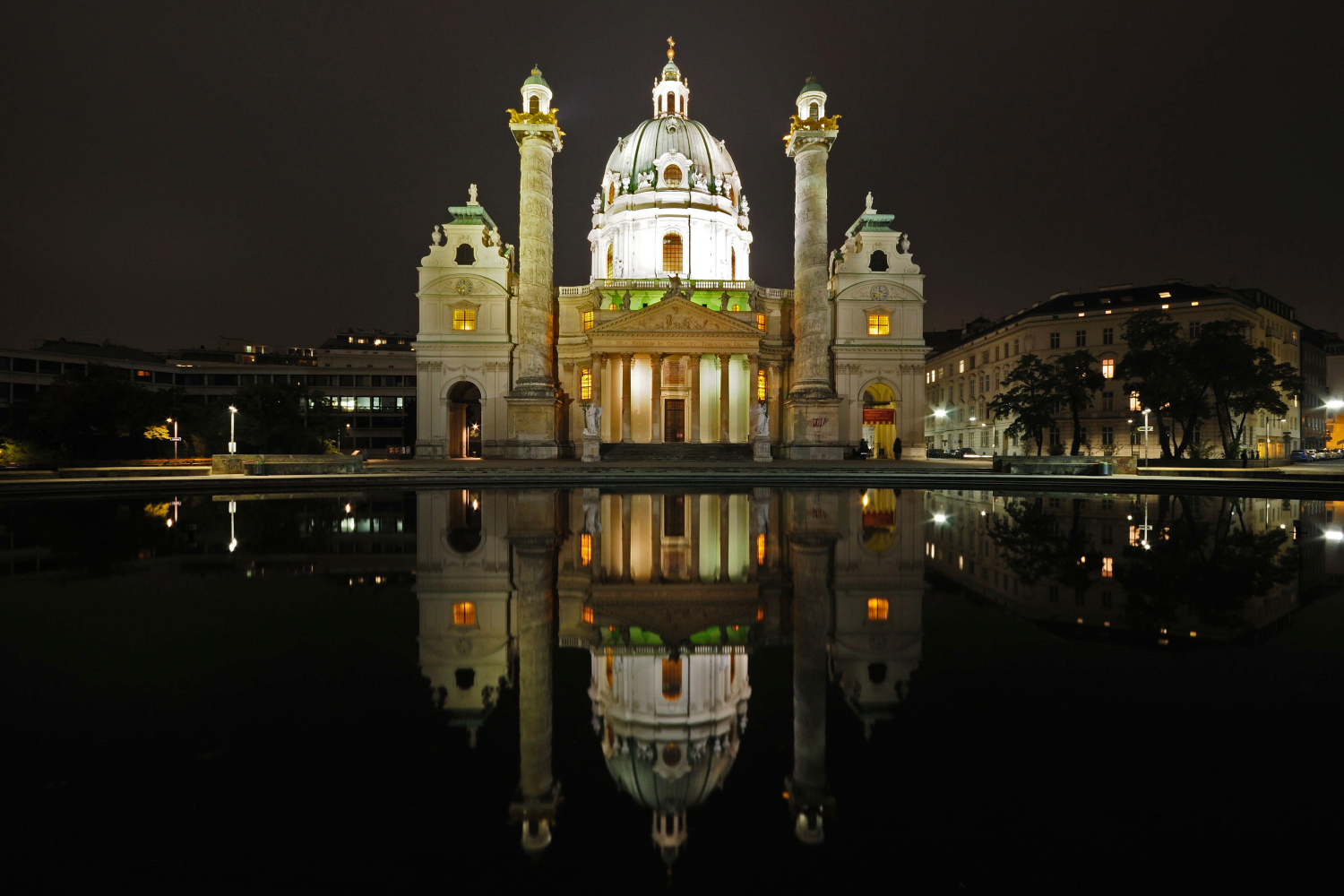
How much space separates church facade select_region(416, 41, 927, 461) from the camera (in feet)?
156

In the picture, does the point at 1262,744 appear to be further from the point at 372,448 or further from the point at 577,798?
the point at 372,448

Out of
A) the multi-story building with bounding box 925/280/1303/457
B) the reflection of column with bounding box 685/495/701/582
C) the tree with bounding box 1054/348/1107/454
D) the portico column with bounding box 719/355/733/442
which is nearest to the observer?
the reflection of column with bounding box 685/495/701/582

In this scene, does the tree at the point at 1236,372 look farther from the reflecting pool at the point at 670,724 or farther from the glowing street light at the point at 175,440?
the glowing street light at the point at 175,440

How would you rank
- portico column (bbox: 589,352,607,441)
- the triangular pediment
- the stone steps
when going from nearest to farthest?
the stone steps, the triangular pediment, portico column (bbox: 589,352,607,441)

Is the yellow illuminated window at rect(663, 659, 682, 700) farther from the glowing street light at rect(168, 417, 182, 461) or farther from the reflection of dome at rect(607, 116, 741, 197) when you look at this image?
the reflection of dome at rect(607, 116, 741, 197)

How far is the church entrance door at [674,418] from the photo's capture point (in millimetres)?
55156

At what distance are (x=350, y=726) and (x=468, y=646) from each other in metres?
1.59

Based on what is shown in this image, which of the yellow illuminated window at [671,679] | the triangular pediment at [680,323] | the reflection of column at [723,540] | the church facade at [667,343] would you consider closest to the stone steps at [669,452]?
the church facade at [667,343]

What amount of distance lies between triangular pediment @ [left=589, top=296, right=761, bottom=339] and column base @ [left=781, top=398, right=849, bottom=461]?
715 centimetres

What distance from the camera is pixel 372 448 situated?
3617 inches

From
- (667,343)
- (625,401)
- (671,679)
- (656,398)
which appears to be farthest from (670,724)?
(625,401)

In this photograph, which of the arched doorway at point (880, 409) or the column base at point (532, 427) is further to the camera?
the arched doorway at point (880, 409)

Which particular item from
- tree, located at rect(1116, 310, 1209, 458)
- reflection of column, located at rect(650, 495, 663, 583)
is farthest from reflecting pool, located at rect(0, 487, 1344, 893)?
tree, located at rect(1116, 310, 1209, 458)

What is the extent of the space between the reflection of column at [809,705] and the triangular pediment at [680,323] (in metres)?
43.0
